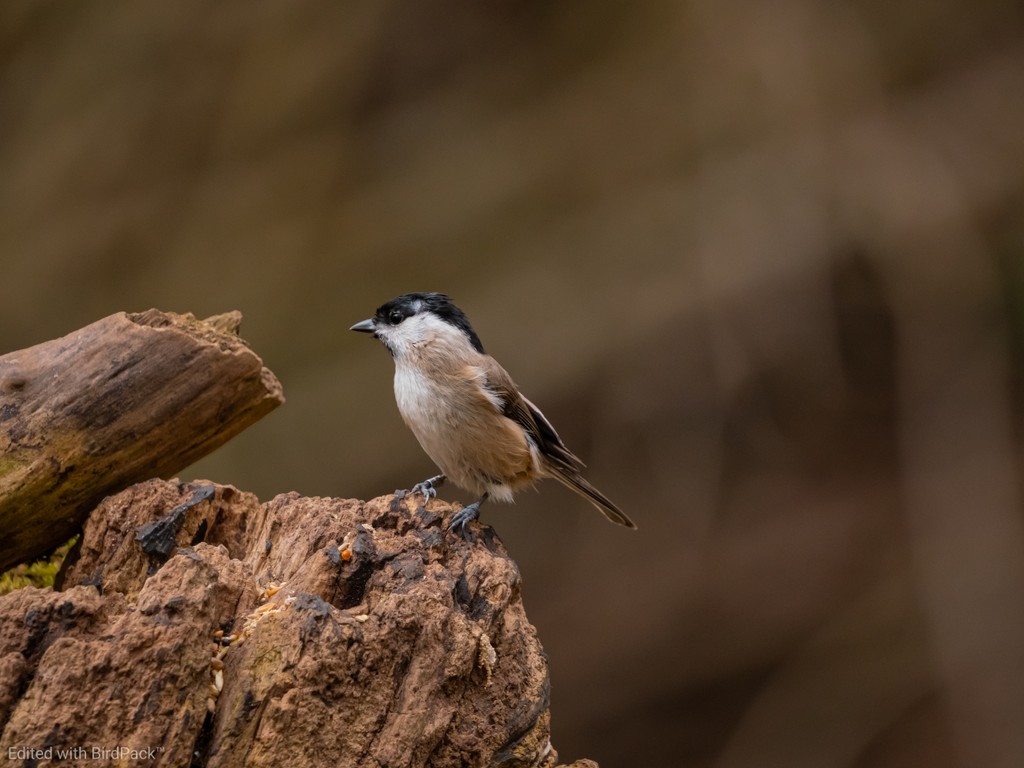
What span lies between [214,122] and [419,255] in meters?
1.58

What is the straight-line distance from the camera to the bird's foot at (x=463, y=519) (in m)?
2.63

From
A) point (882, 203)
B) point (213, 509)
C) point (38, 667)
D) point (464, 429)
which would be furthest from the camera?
point (882, 203)

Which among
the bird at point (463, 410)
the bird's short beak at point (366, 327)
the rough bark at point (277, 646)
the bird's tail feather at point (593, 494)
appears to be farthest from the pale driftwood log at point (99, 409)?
the bird's tail feather at point (593, 494)

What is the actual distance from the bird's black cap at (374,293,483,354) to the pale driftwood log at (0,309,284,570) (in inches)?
45.8

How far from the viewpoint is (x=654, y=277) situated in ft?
19.3

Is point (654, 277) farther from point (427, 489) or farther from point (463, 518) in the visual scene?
point (463, 518)

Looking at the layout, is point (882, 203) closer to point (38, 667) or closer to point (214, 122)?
point (214, 122)

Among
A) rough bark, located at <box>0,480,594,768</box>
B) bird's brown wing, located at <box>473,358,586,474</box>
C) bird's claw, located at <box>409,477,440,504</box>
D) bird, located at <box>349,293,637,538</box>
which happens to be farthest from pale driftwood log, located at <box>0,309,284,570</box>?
bird's brown wing, located at <box>473,358,586,474</box>

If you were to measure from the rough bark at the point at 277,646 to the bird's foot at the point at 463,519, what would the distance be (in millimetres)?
119

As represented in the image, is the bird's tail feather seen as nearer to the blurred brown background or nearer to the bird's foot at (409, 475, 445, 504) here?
the bird's foot at (409, 475, 445, 504)

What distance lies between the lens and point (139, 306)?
20.7ft

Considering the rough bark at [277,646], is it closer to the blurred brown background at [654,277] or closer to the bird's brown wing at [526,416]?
the bird's brown wing at [526,416]

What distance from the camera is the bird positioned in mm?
3527

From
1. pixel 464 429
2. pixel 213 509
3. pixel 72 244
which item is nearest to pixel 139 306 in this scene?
pixel 72 244
